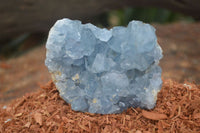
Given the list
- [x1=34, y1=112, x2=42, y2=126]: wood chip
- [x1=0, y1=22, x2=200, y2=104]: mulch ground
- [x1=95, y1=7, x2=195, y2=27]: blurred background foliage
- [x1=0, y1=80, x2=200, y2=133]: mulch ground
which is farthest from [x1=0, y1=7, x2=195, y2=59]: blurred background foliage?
[x1=34, y1=112, x2=42, y2=126]: wood chip

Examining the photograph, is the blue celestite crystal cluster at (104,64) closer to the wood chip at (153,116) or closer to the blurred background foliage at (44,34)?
the wood chip at (153,116)

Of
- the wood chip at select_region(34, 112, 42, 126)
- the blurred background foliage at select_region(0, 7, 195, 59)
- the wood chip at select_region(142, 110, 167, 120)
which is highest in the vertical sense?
the wood chip at select_region(142, 110, 167, 120)

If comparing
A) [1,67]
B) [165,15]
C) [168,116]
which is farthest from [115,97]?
[165,15]

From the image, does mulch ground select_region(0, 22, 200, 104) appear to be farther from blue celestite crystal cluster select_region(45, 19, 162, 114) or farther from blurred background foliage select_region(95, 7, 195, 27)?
blue celestite crystal cluster select_region(45, 19, 162, 114)

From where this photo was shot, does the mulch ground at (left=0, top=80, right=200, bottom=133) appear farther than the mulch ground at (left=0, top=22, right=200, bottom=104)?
No

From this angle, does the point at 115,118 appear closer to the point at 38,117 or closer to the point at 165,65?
the point at 38,117

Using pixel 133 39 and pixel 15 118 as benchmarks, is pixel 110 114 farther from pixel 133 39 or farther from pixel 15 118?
pixel 15 118

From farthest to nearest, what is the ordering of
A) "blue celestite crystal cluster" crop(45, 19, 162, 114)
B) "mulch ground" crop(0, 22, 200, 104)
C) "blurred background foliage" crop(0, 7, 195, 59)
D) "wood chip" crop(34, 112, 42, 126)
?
"blurred background foliage" crop(0, 7, 195, 59) → "mulch ground" crop(0, 22, 200, 104) → "wood chip" crop(34, 112, 42, 126) → "blue celestite crystal cluster" crop(45, 19, 162, 114)

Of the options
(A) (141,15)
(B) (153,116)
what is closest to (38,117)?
(B) (153,116)
